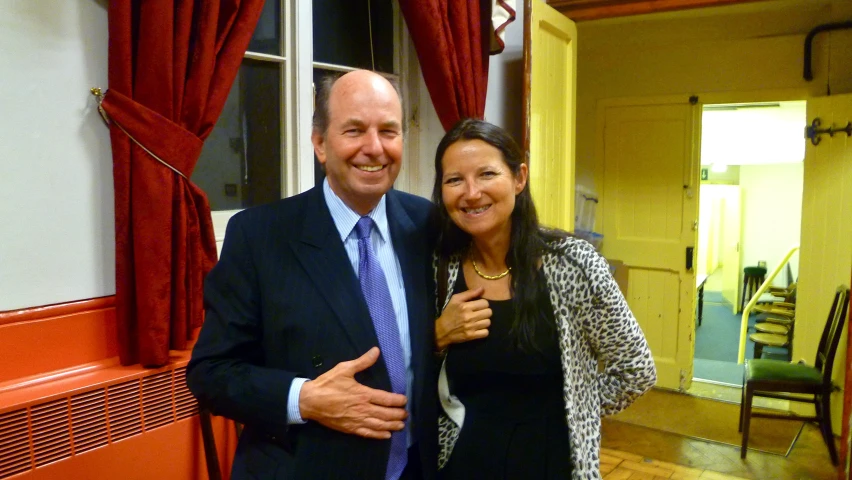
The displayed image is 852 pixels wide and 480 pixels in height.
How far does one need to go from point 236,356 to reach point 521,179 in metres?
0.72

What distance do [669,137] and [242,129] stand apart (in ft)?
11.2

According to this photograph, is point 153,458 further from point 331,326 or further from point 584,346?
point 584,346

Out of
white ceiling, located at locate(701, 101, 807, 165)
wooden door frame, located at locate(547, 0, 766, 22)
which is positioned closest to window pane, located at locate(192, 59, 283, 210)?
wooden door frame, located at locate(547, 0, 766, 22)

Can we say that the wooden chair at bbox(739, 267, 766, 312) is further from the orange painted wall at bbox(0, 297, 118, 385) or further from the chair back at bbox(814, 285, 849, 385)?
the orange painted wall at bbox(0, 297, 118, 385)

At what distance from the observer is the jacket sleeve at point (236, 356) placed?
3.65 feet

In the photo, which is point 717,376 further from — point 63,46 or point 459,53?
point 63,46

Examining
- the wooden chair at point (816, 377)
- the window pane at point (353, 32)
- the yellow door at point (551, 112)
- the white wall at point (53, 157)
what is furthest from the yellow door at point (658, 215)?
the white wall at point (53, 157)

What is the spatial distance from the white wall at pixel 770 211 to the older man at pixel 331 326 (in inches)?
287

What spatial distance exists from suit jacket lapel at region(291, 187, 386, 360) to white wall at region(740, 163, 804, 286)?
7406mm

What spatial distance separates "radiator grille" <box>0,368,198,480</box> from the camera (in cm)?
134

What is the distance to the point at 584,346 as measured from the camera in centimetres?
141

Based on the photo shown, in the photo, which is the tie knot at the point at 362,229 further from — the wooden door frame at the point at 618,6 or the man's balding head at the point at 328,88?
the wooden door frame at the point at 618,6

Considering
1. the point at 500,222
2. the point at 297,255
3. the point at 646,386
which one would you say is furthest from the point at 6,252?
the point at 646,386

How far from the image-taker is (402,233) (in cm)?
139
